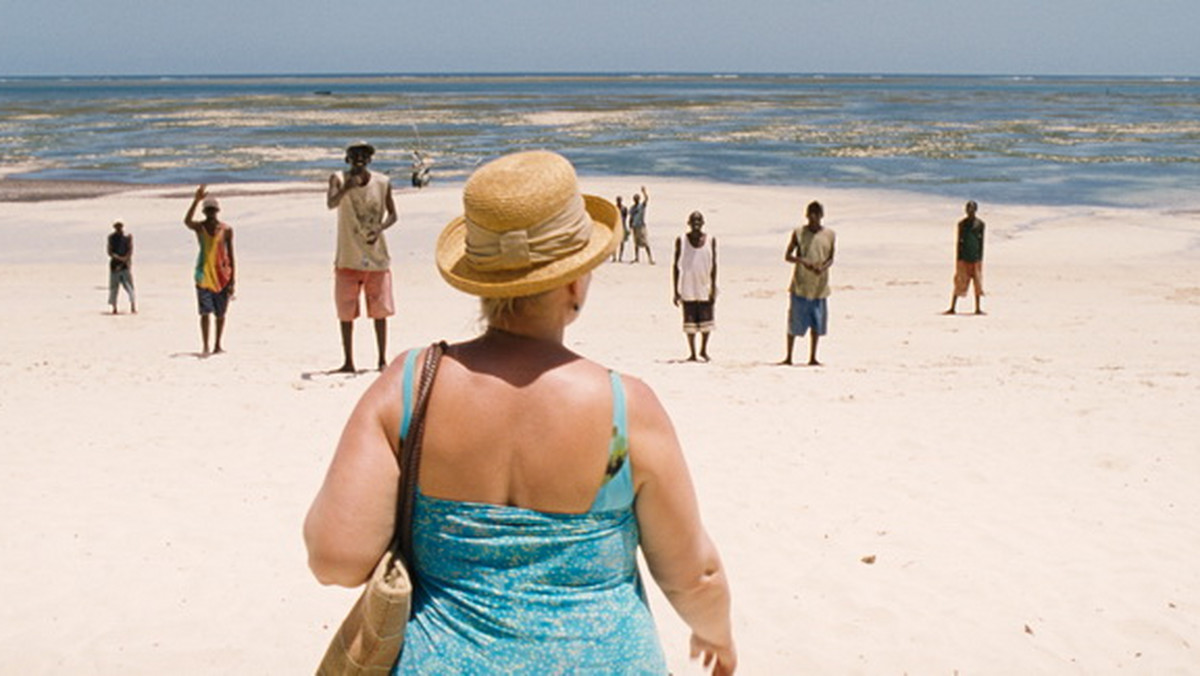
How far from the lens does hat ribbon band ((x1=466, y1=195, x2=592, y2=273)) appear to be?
1.99 meters

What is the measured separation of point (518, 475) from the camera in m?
1.94

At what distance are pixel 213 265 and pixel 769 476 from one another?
6129mm

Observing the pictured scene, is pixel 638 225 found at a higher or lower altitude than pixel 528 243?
lower

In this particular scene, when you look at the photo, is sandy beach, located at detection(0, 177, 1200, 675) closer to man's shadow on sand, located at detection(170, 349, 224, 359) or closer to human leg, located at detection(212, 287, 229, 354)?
man's shadow on sand, located at detection(170, 349, 224, 359)

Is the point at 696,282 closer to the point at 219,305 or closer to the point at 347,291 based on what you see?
the point at 347,291

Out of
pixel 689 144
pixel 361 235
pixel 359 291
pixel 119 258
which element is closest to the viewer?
pixel 361 235

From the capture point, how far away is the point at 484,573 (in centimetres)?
199

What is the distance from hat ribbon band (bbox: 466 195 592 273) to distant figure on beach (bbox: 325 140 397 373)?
720cm

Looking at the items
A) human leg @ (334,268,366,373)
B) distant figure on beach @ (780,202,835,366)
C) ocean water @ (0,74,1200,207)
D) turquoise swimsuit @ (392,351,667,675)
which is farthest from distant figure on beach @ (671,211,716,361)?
ocean water @ (0,74,1200,207)

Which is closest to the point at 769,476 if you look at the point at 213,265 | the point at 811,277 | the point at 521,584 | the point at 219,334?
the point at 811,277

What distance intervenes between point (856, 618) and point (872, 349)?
8100 mm

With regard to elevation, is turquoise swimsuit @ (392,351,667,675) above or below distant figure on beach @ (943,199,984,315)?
above

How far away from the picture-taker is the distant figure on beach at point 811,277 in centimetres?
1150

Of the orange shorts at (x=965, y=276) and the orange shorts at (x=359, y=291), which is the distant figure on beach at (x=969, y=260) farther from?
the orange shorts at (x=359, y=291)
